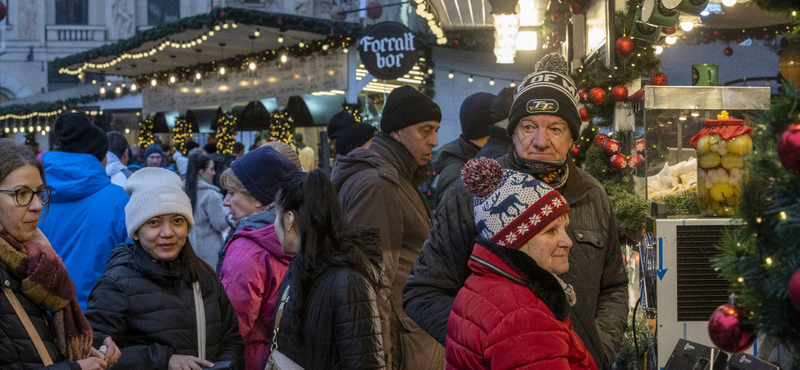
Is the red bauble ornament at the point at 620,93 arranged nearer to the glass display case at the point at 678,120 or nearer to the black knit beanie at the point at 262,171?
the glass display case at the point at 678,120

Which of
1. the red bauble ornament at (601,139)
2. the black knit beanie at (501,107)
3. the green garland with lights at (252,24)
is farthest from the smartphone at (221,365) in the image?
the green garland with lights at (252,24)

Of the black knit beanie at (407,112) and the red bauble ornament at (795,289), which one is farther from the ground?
the black knit beanie at (407,112)

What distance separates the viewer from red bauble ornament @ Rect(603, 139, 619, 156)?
15.3ft

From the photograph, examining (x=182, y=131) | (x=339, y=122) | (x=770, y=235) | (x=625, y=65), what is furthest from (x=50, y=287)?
(x=182, y=131)

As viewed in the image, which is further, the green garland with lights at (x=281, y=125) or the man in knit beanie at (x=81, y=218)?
the green garland with lights at (x=281, y=125)

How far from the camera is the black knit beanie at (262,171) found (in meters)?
3.81

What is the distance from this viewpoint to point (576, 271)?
2508 mm

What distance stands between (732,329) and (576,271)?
43.4 inches

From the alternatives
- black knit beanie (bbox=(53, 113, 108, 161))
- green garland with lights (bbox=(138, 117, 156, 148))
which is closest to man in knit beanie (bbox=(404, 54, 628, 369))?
black knit beanie (bbox=(53, 113, 108, 161))

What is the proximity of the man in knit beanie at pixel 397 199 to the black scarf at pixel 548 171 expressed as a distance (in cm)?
93

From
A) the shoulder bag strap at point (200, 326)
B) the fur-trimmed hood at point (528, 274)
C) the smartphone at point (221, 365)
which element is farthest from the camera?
the shoulder bag strap at point (200, 326)

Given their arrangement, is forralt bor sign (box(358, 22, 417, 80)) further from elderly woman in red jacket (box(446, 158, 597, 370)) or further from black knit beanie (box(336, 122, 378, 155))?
elderly woman in red jacket (box(446, 158, 597, 370))

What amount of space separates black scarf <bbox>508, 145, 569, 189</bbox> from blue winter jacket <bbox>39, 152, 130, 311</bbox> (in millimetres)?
2625

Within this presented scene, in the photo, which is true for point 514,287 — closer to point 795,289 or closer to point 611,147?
point 795,289
